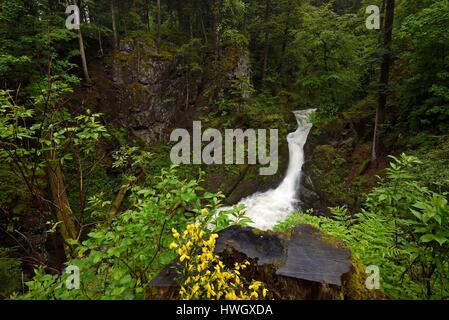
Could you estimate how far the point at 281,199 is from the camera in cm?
1273

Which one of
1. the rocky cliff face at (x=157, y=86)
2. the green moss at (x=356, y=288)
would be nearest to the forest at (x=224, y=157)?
the green moss at (x=356, y=288)

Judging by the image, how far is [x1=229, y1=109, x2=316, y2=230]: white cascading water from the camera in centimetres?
1152

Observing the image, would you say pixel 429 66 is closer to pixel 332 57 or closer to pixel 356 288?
pixel 332 57

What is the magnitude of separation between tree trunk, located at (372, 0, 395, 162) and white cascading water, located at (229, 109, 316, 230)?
3.84 metres

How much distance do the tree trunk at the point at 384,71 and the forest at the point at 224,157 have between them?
51mm

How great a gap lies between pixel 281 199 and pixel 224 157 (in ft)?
13.5

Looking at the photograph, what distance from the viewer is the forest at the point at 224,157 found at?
7.54 feet

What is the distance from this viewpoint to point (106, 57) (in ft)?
56.1

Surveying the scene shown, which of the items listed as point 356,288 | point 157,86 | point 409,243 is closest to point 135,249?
point 356,288

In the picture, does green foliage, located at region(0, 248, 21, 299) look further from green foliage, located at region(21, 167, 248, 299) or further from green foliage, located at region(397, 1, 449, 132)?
green foliage, located at region(397, 1, 449, 132)

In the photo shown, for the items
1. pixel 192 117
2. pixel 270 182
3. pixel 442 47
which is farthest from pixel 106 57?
pixel 442 47

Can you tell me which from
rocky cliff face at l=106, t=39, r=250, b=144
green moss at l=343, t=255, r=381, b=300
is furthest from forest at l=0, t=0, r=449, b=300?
rocky cliff face at l=106, t=39, r=250, b=144

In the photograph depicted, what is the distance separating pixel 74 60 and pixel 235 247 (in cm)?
1775
